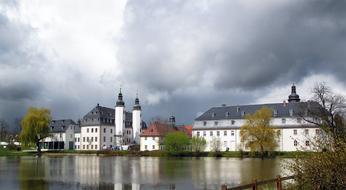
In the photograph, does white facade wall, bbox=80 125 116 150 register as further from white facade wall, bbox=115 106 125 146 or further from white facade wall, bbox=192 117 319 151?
white facade wall, bbox=192 117 319 151

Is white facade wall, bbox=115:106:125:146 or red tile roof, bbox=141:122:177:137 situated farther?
white facade wall, bbox=115:106:125:146

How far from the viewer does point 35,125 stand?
279 ft

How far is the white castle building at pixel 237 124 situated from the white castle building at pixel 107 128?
22840 mm

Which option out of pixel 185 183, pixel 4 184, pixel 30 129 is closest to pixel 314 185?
pixel 185 183

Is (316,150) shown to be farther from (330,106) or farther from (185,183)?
(330,106)

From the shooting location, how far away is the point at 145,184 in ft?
85.0

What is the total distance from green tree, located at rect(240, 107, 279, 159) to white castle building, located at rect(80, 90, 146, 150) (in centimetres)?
4746

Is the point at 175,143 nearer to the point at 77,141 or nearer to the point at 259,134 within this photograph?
the point at 259,134

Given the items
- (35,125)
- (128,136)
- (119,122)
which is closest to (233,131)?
(119,122)

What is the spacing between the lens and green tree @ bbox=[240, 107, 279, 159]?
73238mm

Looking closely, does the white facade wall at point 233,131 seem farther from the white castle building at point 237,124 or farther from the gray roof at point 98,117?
the gray roof at point 98,117

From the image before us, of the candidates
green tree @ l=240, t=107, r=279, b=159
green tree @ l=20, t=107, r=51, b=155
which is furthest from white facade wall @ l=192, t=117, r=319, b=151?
green tree @ l=20, t=107, r=51, b=155

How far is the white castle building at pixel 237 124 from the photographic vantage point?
286 ft

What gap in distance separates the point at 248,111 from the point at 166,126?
21.4m
